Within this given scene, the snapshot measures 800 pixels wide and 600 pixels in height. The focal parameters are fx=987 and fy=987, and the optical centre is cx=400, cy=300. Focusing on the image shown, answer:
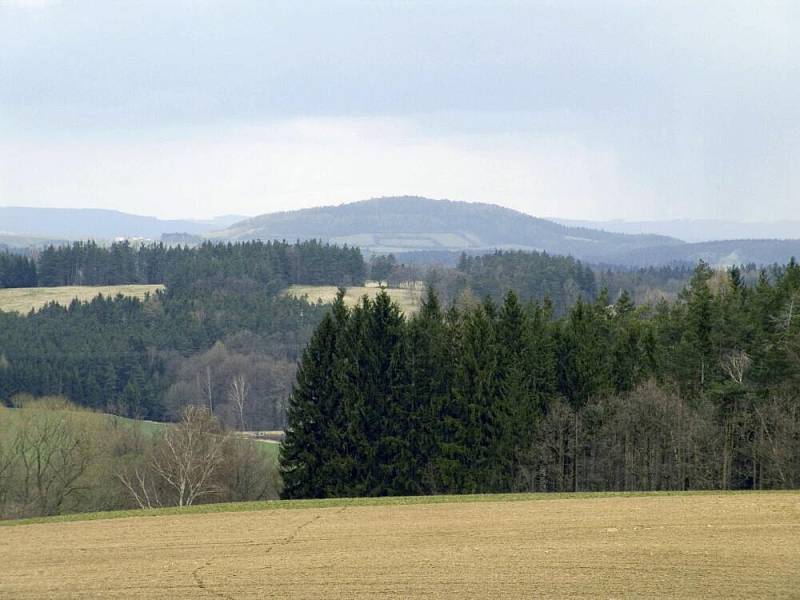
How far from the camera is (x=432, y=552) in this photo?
85.3ft

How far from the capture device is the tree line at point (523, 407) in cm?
4881

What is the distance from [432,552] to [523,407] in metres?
25.1

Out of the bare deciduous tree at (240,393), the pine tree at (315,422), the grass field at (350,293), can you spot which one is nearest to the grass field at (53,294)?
the grass field at (350,293)

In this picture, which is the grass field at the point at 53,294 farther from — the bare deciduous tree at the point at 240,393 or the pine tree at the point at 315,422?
the pine tree at the point at 315,422

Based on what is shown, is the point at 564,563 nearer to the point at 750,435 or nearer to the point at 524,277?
the point at 750,435

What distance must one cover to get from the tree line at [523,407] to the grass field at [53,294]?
134m

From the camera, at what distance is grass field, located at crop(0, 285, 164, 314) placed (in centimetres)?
17725

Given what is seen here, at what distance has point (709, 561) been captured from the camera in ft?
79.2

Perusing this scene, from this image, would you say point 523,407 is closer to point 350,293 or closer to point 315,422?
point 315,422

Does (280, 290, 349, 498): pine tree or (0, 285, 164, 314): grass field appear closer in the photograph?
(280, 290, 349, 498): pine tree

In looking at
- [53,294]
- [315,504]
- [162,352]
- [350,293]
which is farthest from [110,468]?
[53,294]

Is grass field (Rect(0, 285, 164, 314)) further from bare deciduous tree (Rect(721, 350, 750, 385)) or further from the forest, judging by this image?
bare deciduous tree (Rect(721, 350, 750, 385))

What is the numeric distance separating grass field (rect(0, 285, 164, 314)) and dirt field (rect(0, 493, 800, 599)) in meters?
151

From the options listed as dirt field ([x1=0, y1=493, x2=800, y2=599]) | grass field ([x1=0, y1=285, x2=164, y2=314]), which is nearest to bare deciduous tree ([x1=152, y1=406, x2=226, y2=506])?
dirt field ([x1=0, y1=493, x2=800, y2=599])
